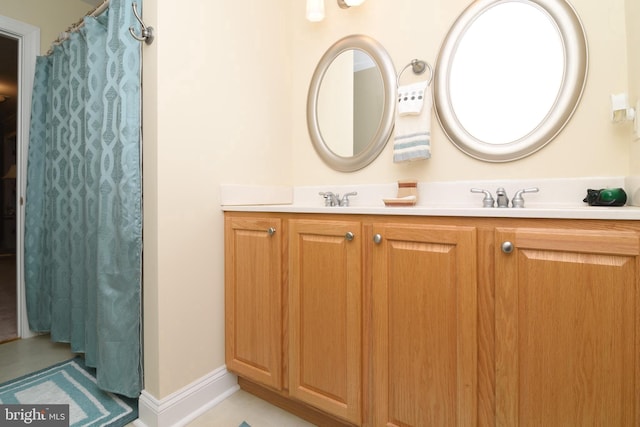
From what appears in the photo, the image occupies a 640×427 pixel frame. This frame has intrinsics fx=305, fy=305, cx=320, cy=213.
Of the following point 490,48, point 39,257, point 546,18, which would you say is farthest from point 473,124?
point 39,257

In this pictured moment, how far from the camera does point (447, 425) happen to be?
95 centimetres

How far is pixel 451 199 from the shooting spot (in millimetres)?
1428

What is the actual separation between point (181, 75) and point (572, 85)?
5.25 feet

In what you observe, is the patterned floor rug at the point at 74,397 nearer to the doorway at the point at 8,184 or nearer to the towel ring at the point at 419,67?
the doorway at the point at 8,184

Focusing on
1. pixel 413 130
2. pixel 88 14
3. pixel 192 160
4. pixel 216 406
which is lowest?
pixel 216 406

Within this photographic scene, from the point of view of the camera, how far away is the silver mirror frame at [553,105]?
117cm

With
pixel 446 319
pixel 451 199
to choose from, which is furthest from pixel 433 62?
pixel 446 319

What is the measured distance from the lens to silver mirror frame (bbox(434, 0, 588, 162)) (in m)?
1.17

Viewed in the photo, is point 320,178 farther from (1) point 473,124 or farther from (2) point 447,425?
(2) point 447,425

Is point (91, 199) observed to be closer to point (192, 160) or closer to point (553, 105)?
point (192, 160)

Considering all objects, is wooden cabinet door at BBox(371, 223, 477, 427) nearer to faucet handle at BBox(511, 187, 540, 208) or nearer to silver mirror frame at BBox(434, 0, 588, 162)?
faucet handle at BBox(511, 187, 540, 208)

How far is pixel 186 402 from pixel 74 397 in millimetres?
603

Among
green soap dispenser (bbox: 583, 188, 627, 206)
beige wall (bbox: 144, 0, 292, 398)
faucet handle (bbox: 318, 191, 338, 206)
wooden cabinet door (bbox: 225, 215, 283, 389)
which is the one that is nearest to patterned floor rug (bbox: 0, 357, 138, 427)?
beige wall (bbox: 144, 0, 292, 398)

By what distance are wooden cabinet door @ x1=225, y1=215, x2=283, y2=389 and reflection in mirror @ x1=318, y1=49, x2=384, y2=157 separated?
0.71 m
